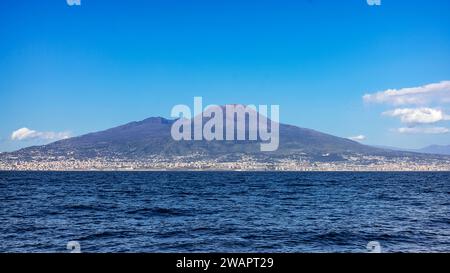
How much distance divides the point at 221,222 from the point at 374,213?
14.2 metres

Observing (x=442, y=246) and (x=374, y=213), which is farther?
(x=374, y=213)

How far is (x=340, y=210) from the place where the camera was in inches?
1485

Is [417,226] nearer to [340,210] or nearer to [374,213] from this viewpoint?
[374,213]

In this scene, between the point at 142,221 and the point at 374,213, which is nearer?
the point at 142,221
